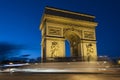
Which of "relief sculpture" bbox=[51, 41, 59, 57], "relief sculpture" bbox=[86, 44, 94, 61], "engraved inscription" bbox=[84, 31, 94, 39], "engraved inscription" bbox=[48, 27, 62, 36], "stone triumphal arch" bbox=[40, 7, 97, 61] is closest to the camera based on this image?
"relief sculpture" bbox=[51, 41, 59, 57]

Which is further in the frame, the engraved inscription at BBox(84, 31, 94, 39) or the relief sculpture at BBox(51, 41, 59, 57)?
the engraved inscription at BBox(84, 31, 94, 39)

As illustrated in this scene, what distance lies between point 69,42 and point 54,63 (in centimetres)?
799

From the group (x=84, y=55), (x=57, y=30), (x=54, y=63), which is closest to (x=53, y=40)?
(x=57, y=30)

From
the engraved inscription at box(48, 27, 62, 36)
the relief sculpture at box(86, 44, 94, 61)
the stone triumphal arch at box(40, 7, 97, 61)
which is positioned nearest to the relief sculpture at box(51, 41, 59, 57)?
the stone triumphal arch at box(40, 7, 97, 61)

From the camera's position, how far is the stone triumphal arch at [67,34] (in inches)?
1118

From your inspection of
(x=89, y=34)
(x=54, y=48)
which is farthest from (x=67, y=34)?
(x=54, y=48)

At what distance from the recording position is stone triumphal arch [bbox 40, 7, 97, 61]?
28.4m

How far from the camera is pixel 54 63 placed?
26.4 m

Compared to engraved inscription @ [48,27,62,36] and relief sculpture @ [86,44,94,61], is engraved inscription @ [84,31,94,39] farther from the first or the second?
engraved inscription @ [48,27,62,36]

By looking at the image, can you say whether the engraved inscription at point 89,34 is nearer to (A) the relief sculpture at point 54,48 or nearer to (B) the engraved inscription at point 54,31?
(B) the engraved inscription at point 54,31

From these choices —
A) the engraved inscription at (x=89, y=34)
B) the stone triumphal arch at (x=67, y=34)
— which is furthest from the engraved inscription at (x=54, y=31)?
the engraved inscription at (x=89, y=34)

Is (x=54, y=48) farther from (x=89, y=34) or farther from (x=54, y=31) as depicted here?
(x=89, y=34)

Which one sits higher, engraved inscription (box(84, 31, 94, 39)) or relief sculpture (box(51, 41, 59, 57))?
engraved inscription (box(84, 31, 94, 39))

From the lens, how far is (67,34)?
3078 cm
